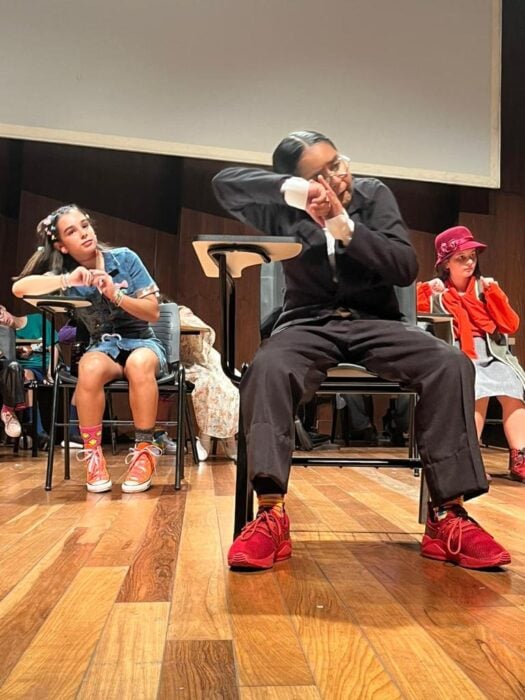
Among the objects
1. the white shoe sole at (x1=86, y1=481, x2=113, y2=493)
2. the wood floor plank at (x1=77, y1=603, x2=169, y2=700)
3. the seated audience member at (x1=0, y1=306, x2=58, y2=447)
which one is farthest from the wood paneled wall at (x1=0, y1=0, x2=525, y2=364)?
the wood floor plank at (x1=77, y1=603, x2=169, y2=700)

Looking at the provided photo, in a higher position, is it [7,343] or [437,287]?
[437,287]

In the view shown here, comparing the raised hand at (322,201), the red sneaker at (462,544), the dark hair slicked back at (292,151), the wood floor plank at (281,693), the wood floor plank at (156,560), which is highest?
the dark hair slicked back at (292,151)

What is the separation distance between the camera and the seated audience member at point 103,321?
2186 mm

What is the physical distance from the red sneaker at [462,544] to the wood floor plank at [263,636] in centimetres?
35

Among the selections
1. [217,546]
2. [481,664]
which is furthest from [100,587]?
[481,664]

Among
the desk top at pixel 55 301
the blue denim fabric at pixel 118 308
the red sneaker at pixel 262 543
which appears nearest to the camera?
the red sneaker at pixel 262 543

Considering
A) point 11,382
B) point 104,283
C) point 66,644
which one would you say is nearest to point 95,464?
point 104,283

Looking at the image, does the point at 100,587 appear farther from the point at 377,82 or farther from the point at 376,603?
the point at 377,82

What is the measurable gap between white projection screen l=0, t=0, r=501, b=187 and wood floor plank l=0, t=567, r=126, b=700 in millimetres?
3461

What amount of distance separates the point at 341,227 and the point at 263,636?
80 cm

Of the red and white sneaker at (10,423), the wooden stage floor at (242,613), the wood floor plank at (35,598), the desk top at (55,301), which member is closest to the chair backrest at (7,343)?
the red and white sneaker at (10,423)

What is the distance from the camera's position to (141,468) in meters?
2.25

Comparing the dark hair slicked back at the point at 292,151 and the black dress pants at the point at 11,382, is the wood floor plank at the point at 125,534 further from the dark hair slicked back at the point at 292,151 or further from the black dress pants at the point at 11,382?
the black dress pants at the point at 11,382

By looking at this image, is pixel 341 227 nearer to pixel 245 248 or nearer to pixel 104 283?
pixel 245 248
